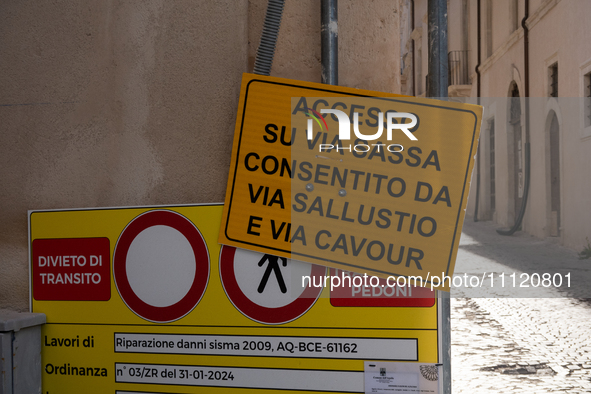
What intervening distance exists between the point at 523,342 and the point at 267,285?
13.0 ft

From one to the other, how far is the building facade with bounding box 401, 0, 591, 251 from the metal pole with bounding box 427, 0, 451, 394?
21.4ft

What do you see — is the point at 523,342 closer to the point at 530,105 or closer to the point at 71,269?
the point at 71,269

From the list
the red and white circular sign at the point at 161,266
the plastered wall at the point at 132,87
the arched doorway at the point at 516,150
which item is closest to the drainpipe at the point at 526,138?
the arched doorway at the point at 516,150

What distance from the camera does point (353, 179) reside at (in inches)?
66.4

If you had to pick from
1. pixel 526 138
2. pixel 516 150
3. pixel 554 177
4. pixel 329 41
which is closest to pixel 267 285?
pixel 329 41

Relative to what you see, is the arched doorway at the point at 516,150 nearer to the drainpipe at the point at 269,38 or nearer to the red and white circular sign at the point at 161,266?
the drainpipe at the point at 269,38

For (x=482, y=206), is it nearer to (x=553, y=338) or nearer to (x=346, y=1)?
(x=553, y=338)

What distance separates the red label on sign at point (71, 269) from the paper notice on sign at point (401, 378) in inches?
35.1

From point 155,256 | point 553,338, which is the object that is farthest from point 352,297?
point 553,338

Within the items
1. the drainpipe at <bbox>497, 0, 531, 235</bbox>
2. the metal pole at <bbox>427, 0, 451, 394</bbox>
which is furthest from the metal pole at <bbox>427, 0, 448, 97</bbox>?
the drainpipe at <bbox>497, 0, 531, 235</bbox>

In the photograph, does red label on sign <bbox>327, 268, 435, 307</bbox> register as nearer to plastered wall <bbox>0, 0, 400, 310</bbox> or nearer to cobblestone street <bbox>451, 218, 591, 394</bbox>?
plastered wall <bbox>0, 0, 400, 310</bbox>

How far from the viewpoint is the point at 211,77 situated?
1.85 m

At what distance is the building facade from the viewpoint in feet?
36.4

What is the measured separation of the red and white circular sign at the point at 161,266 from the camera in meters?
1.81
